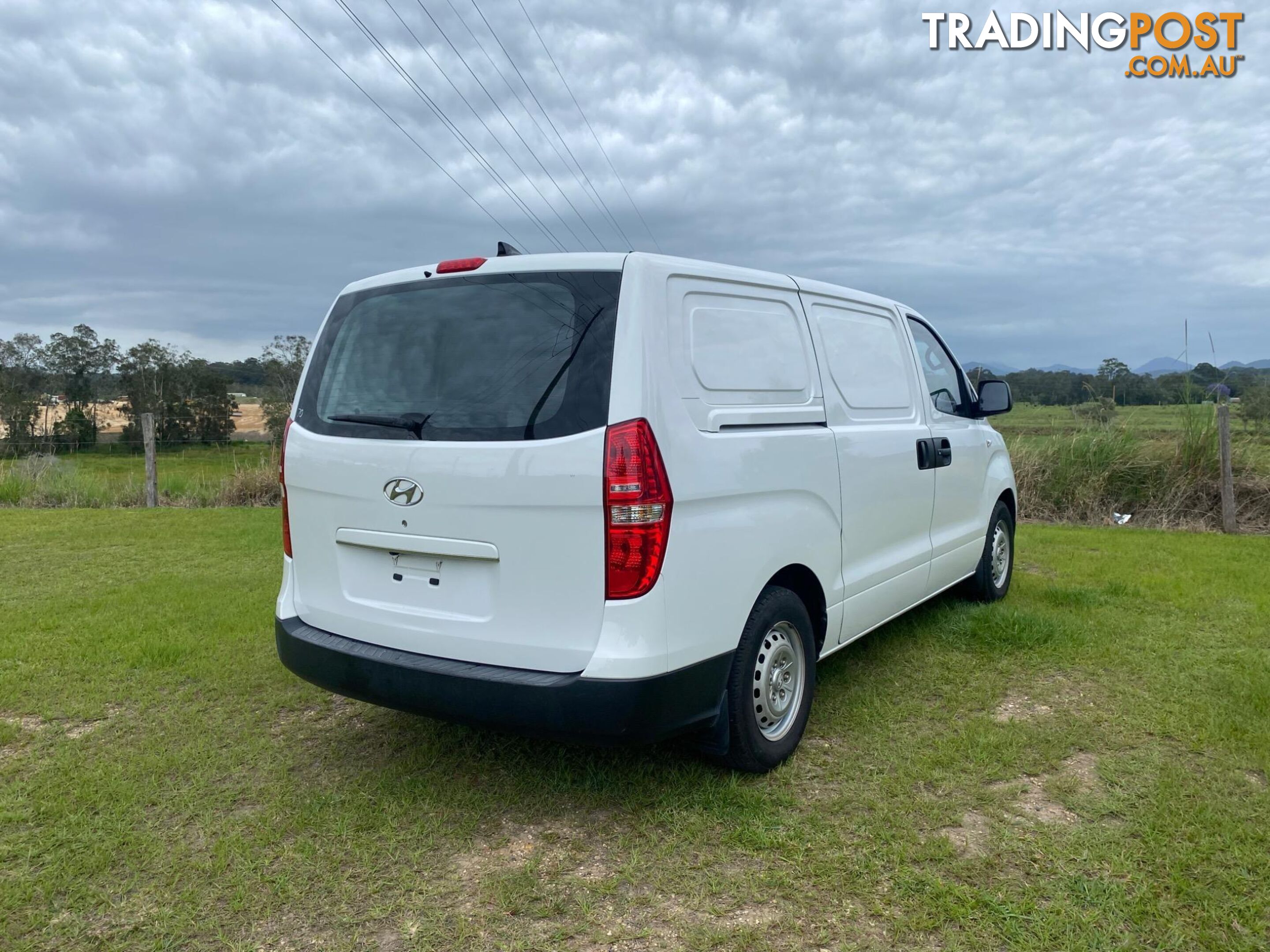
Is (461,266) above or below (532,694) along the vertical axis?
above

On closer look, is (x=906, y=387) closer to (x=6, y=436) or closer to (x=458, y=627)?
(x=458, y=627)

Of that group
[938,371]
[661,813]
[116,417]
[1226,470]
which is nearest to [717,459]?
[661,813]

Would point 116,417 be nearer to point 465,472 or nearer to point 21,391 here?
point 21,391

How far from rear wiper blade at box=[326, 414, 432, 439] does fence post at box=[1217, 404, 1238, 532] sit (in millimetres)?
9806

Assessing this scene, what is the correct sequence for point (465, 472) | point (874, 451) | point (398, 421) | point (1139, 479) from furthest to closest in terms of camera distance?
point (1139, 479)
point (874, 451)
point (398, 421)
point (465, 472)

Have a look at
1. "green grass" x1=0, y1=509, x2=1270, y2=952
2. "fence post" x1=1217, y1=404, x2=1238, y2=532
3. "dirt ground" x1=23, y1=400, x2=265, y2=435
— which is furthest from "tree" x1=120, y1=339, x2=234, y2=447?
"fence post" x1=1217, y1=404, x2=1238, y2=532

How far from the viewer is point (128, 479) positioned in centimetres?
1339

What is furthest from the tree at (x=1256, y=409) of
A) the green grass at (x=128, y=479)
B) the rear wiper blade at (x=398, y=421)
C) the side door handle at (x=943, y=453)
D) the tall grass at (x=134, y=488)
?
the green grass at (x=128, y=479)

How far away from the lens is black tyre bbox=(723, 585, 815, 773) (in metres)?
3.16

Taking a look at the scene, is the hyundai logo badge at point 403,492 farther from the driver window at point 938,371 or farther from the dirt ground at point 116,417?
the dirt ground at point 116,417

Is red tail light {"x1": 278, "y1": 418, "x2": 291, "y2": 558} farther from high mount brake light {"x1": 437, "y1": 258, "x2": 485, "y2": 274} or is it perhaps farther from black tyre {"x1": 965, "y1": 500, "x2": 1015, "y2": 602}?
black tyre {"x1": 965, "y1": 500, "x2": 1015, "y2": 602}

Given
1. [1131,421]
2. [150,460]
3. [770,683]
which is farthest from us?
[150,460]

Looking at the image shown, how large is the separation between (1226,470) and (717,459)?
918cm

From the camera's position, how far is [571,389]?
110 inches
